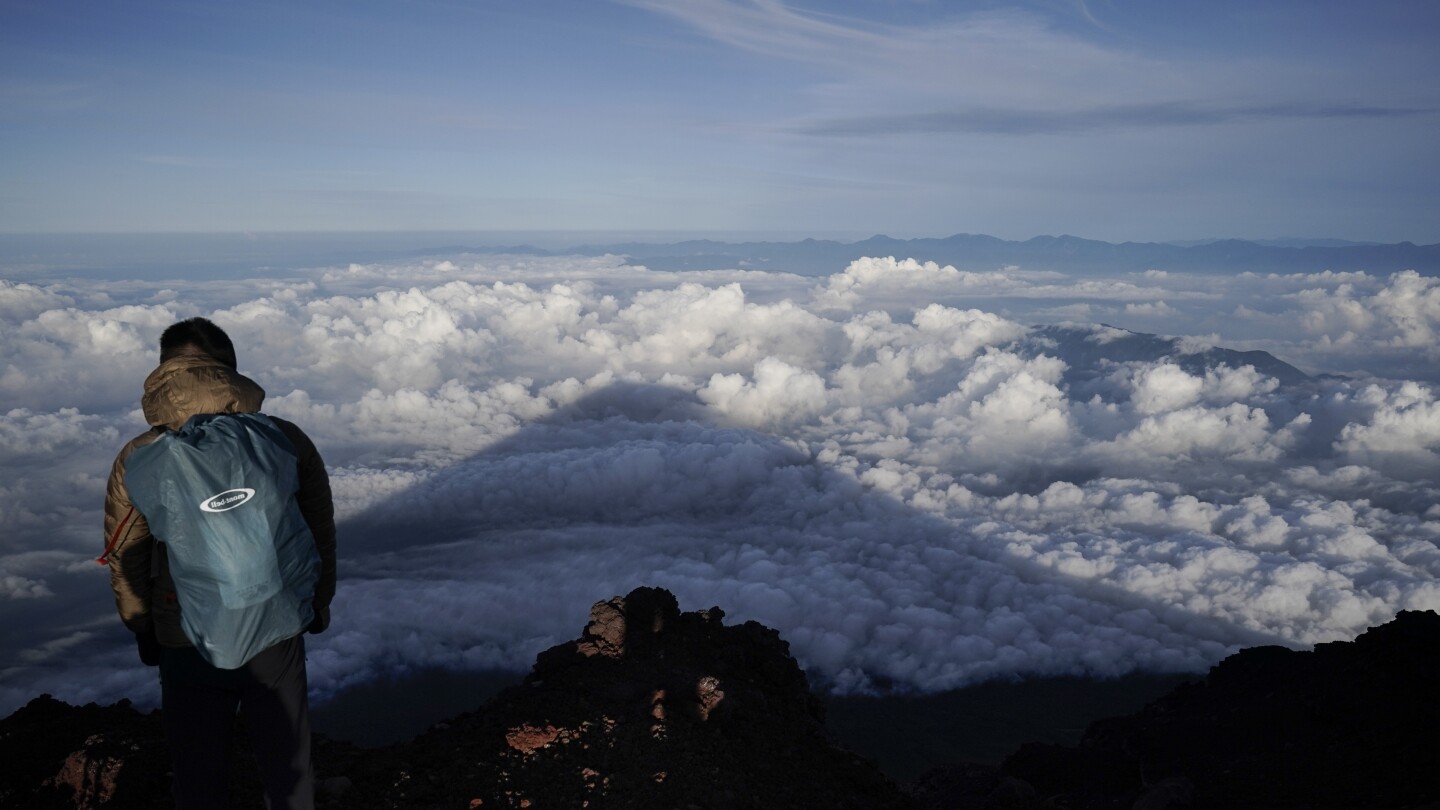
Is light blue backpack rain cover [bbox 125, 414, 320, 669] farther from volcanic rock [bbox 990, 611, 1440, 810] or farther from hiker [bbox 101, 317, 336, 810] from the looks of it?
volcanic rock [bbox 990, 611, 1440, 810]

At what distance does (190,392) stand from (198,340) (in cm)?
43

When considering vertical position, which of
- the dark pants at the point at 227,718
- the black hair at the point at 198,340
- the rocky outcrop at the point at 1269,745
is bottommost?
the rocky outcrop at the point at 1269,745

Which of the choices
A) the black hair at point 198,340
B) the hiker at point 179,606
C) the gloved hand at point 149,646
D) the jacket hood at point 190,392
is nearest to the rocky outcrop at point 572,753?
the hiker at point 179,606

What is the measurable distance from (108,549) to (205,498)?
91 cm

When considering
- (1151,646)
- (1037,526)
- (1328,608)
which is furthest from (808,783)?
(1037,526)

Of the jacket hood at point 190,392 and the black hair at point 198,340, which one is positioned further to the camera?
the black hair at point 198,340

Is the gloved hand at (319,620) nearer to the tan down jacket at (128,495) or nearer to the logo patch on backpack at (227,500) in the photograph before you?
the tan down jacket at (128,495)

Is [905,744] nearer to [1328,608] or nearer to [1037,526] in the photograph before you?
[1328,608]

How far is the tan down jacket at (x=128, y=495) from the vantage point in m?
4.56

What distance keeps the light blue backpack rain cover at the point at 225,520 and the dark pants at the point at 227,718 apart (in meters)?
0.25

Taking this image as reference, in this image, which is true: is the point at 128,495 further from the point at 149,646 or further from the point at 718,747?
the point at 718,747

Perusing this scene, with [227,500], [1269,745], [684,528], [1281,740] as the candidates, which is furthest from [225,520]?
[684,528]

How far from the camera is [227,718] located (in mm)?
4848

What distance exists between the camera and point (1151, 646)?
104 metres
